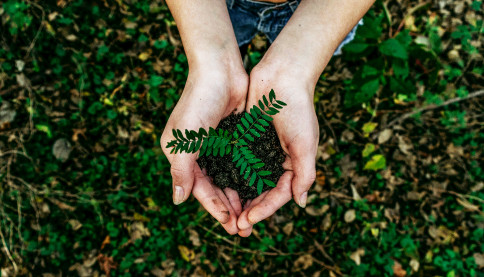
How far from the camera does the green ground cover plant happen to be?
3.88 meters

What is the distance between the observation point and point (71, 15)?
4336 mm

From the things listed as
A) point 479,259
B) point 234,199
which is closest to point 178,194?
point 234,199

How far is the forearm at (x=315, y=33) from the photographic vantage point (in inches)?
105

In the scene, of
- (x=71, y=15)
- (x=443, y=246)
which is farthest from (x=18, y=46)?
(x=443, y=246)

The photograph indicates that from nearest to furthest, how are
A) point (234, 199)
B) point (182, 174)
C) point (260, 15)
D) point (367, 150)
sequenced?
point (182, 174) → point (234, 199) → point (260, 15) → point (367, 150)

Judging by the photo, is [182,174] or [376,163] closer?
[182,174]

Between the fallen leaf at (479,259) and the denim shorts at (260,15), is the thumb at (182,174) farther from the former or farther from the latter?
the fallen leaf at (479,259)

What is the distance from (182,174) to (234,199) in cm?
55

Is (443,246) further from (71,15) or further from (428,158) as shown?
(71,15)

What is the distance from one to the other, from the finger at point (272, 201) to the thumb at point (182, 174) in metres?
0.53

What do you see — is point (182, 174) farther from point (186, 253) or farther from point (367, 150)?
point (367, 150)

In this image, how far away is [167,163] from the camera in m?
3.98

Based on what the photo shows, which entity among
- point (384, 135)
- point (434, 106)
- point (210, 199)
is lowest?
point (384, 135)

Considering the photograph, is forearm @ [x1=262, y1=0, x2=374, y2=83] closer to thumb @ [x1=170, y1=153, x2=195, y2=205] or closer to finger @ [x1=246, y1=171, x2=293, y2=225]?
finger @ [x1=246, y1=171, x2=293, y2=225]
